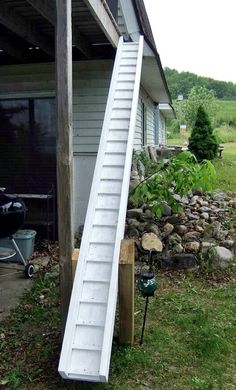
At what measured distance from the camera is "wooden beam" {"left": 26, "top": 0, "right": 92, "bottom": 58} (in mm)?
3649

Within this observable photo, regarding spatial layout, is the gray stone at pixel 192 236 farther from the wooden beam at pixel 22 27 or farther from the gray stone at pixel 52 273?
the wooden beam at pixel 22 27

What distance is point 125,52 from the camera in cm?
520

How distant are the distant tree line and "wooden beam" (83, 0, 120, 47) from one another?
137 ft

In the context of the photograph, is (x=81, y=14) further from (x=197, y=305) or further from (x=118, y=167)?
(x=197, y=305)

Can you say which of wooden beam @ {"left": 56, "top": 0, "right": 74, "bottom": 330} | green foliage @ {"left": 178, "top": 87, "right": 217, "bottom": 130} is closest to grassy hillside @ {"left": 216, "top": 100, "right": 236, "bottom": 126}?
green foliage @ {"left": 178, "top": 87, "right": 217, "bottom": 130}

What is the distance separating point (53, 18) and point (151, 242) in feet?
9.17

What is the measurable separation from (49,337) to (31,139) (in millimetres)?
3744

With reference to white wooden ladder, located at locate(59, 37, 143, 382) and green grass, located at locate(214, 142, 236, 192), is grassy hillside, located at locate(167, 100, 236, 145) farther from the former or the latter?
white wooden ladder, located at locate(59, 37, 143, 382)

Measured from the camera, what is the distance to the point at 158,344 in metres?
3.19

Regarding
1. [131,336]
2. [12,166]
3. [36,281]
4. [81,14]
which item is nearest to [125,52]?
[81,14]

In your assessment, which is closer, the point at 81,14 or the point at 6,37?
the point at 81,14

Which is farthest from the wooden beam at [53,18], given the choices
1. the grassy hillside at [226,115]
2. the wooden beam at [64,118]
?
the grassy hillside at [226,115]

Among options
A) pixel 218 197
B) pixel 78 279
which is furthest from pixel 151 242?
pixel 218 197

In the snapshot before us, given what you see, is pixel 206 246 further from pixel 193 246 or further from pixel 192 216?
pixel 192 216
